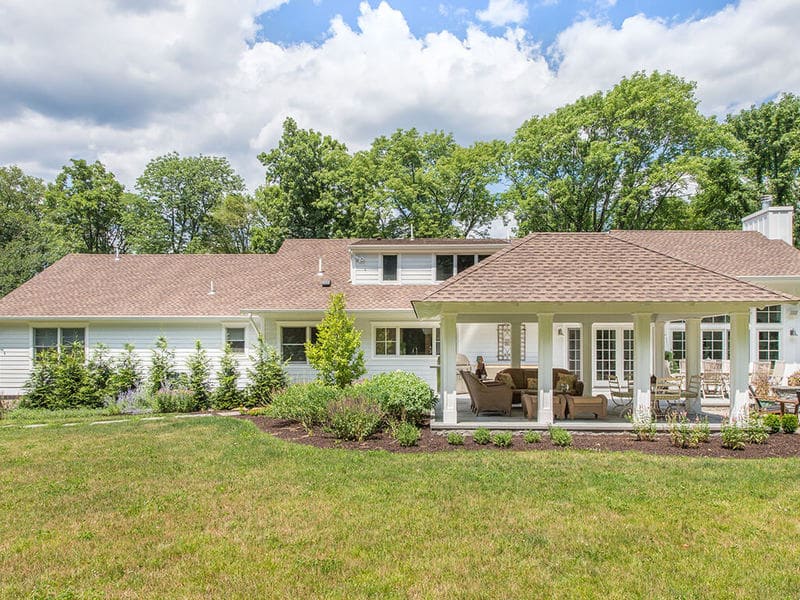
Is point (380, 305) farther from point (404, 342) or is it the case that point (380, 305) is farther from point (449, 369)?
point (449, 369)

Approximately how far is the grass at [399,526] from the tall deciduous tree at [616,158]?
2137 centimetres

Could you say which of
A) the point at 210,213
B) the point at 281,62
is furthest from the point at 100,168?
the point at 281,62

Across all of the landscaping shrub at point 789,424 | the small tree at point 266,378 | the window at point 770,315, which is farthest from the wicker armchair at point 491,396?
the window at point 770,315

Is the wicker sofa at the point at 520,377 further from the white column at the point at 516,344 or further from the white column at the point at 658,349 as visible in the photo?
the white column at the point at 658,349

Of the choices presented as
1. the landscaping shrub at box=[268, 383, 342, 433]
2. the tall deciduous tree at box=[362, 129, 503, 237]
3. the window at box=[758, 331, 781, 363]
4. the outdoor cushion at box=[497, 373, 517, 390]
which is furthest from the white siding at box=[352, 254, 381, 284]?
the window at box=[758, 331, 781, 363]

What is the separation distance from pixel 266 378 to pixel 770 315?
686 inches

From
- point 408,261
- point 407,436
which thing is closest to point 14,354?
point 408,261

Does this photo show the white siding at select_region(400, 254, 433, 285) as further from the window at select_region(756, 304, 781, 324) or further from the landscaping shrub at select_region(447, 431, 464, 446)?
the window at select_region(756, 304, 781, 324)

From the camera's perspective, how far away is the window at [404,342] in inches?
713

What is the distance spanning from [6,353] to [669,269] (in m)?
20.6

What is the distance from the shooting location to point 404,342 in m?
18.1

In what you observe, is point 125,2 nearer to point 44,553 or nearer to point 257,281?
point 44,553

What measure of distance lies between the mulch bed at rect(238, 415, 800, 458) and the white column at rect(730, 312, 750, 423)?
2.36 ft

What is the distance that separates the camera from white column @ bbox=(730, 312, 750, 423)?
11156mm
